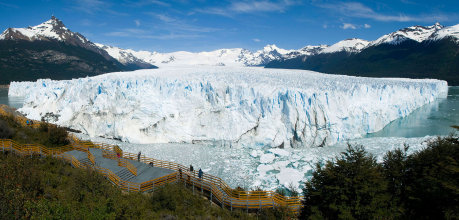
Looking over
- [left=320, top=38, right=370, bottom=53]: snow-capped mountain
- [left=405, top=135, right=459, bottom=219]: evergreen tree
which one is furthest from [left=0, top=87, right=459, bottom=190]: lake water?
[left=320, top=38, right=370, bottom=53]: snow-capped mountain

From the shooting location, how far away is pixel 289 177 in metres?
11.6

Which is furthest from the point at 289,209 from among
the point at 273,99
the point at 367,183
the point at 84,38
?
the point at 84,38

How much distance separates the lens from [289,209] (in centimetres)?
754

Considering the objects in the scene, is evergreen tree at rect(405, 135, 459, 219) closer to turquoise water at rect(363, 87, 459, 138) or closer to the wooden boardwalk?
the wooden boardwalk

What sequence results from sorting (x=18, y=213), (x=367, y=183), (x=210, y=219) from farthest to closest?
(x=210, y=219), (x=367, y=183), (x=18, y=213)

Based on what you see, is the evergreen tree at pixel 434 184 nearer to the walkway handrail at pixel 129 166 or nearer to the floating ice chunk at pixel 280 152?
the floating ice chunk at pixel 280 152

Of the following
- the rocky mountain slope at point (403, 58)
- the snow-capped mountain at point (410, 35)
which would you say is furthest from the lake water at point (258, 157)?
the snow-capped mountain at point (410, 35)

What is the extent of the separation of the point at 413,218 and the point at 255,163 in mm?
7992

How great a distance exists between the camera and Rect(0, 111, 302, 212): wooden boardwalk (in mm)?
8109

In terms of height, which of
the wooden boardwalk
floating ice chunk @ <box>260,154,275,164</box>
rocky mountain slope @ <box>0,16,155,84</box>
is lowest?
floating ice chunk @ <box>260,154,275,164</box>

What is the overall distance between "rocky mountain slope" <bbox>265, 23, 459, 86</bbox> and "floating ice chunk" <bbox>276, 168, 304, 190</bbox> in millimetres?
73088

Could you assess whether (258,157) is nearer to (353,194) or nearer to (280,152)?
(280,152)

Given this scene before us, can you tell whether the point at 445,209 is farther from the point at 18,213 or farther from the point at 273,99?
the point at 273,99

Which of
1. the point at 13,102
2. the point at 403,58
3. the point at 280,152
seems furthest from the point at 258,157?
the point at 403,58
